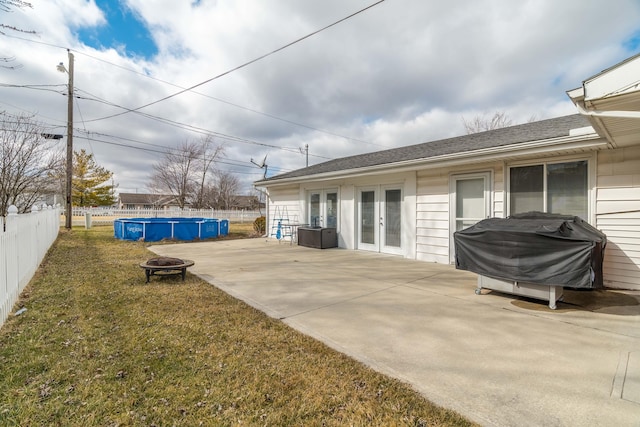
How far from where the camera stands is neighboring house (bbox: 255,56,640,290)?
3893 mm

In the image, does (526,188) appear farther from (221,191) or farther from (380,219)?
(221,191)

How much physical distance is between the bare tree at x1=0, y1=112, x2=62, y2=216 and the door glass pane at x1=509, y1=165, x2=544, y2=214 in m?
13.4

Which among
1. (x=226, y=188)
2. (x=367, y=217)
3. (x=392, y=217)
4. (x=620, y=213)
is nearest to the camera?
(x=620, y=213)

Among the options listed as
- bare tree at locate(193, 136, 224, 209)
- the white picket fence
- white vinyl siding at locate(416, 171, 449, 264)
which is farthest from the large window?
bare tree at locate(193, 136, 224, 209)

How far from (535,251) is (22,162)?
45.1ft

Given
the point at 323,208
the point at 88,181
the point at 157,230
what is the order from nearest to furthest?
the point at 323,208 < the point at 157,230 < the point at 88,181

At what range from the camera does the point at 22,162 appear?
927cm

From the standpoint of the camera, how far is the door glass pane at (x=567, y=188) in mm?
5422

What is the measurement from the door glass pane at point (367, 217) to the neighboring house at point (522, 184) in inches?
1.3

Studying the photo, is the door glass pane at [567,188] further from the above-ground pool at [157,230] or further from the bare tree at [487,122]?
the bare tree at [487,122]

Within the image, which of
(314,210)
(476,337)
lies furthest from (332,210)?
(476,337)

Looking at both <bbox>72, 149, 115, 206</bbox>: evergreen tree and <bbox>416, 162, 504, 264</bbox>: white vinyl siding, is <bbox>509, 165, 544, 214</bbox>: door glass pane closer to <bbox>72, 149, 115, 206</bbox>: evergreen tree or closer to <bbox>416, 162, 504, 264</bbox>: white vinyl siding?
<bbox>416, 162, 504, 264</bbox>: white vinyl siding

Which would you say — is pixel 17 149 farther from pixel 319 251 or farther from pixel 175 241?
pixel 319 251

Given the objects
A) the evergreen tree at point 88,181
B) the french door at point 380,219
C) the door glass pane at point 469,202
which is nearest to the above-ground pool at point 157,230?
the french door at point 380,219
